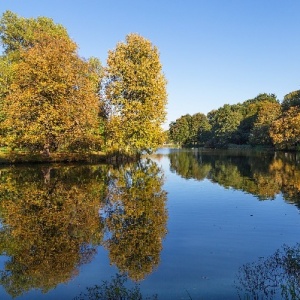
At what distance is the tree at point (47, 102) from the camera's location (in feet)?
172

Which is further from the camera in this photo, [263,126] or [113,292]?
[263,126]

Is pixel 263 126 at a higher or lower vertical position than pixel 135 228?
higher

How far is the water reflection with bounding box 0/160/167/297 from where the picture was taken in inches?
462

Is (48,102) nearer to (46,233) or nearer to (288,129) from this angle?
(46,233)

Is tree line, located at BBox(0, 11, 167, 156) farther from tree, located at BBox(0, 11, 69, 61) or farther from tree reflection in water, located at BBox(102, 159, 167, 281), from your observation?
tree reflection in water, located at BBox(102, 159, 167, 281)

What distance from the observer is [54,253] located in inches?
525

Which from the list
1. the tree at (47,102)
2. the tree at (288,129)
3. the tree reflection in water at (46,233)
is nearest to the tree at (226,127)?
the tree at (288,129)

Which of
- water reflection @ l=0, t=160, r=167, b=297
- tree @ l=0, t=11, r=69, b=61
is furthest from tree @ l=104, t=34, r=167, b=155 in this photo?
water reflection @ l=0, t=160, r=167, b=297

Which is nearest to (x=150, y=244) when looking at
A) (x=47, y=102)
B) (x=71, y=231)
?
(x=71, y=231)

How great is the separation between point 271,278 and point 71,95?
50852 millimetres

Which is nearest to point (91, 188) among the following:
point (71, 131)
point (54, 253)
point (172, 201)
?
point (172, 201)

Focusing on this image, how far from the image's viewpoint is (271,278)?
10688 mm

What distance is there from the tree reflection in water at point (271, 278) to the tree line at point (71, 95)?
44.6 m

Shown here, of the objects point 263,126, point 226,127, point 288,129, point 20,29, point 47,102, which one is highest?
point 20,29
